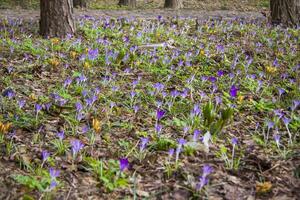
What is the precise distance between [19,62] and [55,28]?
1.76 metres

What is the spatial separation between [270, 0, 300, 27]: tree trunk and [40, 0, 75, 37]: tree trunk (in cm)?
477

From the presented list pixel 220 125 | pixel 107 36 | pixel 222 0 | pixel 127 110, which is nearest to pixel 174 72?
pixel 127 110

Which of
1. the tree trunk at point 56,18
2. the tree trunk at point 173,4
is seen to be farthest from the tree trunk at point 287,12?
the tree trunk at point 173,4

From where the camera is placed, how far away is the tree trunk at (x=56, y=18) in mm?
6688

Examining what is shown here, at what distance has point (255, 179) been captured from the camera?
2.71 meters

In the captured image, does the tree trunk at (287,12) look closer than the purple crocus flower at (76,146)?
No

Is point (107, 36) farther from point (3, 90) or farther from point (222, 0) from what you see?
point (222, 0)

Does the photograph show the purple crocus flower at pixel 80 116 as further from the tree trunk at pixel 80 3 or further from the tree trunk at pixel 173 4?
the tree trunk at pixel 173 4

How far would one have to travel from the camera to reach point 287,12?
28.8ft

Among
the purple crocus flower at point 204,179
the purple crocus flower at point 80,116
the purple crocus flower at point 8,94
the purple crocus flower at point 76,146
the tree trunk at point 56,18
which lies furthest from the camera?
the tree trunk at point 56,18

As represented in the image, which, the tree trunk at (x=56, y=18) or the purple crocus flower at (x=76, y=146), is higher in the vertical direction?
the tree trunk at (x=56, y=18)

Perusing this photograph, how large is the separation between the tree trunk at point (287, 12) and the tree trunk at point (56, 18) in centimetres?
477

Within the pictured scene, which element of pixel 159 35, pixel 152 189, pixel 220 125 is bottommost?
pixel 152 189

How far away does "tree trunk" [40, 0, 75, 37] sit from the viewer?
6688mm
